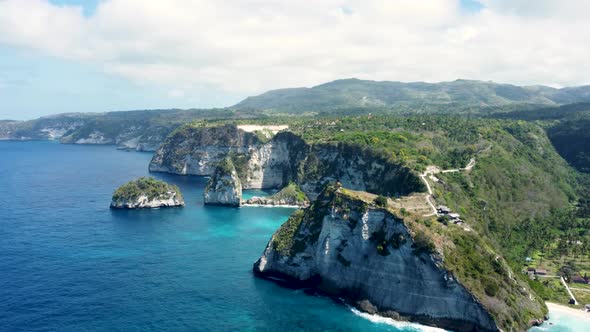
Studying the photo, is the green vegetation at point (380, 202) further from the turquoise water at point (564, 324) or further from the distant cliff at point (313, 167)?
the turquoise water at point (564, 324)

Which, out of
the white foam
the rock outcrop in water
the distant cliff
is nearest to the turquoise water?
the white foam

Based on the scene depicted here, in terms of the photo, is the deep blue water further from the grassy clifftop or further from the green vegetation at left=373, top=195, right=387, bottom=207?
the green vegetation at left=373, top=195, right=387, bottom=207

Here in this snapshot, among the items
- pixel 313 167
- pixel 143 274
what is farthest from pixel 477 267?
pixel 313 167

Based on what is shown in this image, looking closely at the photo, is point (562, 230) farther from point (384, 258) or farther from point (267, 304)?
point (267, 304)

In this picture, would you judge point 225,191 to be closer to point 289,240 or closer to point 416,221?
point 289,240

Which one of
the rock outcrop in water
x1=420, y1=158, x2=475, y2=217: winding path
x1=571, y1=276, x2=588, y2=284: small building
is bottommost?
x1=571, y1=276, x2=588, y2=284: small building
